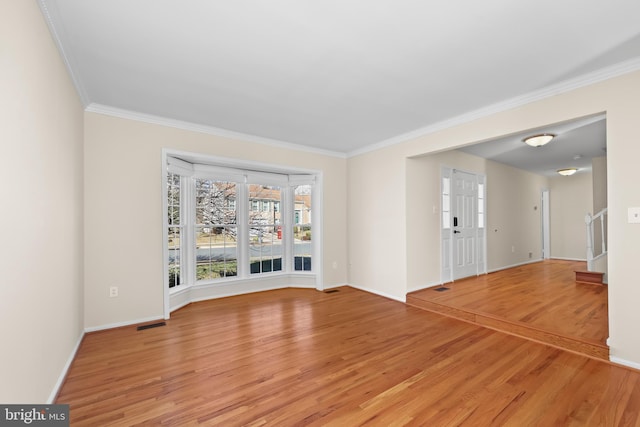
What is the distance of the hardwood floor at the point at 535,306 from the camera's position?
284cm

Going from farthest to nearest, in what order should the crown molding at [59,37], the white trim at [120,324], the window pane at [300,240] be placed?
1. the window pane at [300,240]
2. the white trim at [120,324]
3. the crown molding at [59,37]

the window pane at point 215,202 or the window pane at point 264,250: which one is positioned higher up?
the window pane at point 215,202

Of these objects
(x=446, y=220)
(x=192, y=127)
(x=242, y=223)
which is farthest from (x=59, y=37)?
(x=446, y=220)

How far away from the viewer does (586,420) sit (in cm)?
178

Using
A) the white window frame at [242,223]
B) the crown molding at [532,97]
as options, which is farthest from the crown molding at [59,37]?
the crown molding at [532,97]

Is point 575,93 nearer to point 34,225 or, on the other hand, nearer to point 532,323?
point 532,323

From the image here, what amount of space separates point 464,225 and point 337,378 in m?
4.37

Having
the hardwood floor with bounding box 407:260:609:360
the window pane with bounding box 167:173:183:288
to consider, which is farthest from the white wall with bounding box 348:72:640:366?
the window pane with bounding box 167:173:183:288

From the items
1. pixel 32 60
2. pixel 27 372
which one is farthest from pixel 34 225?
pixel 32 60

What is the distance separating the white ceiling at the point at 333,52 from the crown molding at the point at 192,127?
68 millimetres

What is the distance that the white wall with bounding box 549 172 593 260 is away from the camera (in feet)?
25.5

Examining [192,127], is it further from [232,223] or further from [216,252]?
[216,252]

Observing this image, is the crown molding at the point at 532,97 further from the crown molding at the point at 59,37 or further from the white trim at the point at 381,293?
the crown molding at the point at 59,37

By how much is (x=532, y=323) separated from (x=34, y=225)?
14.7 ft
